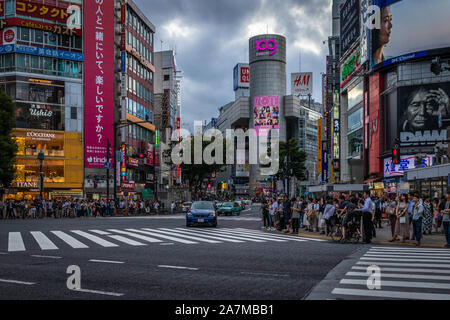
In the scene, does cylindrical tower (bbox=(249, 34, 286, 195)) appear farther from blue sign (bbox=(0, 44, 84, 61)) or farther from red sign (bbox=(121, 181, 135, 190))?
blue sign (bbox=(0, 44, 84, 61))

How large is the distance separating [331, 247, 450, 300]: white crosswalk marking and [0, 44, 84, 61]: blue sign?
167 feet

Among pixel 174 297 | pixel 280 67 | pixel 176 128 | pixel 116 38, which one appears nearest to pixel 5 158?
pixel 116 38

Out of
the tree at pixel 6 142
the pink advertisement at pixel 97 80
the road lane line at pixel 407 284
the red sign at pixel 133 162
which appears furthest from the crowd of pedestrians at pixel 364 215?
the red sign at pixel 133 162

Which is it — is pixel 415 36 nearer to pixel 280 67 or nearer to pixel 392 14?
pixel 392 14

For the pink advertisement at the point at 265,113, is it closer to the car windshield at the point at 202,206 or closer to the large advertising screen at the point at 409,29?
the large advertising screen at the point at 409,29

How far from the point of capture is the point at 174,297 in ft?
23.7

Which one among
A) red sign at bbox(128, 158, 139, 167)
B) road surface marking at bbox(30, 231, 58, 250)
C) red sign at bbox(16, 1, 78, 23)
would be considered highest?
red sign at bbox(16, 1, 78, 23)

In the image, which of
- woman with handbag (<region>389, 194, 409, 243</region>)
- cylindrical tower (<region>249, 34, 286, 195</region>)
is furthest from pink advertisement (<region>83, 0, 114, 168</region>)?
cylindrical tower (<region>249, 34, 286, 195</region>)

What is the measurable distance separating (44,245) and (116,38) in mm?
51275

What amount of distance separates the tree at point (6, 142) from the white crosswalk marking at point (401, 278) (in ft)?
116

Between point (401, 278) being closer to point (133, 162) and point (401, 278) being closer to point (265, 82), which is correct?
point (133, 162)

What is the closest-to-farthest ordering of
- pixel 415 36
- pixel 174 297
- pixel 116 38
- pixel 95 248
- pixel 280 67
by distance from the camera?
pixel 174 297 → pixel 95 248 → pixel 415 36 → pixel 116 38 → pixel 280 67

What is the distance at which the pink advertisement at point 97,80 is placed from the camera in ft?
192

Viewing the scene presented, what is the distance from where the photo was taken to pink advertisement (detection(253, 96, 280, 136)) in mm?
150750
